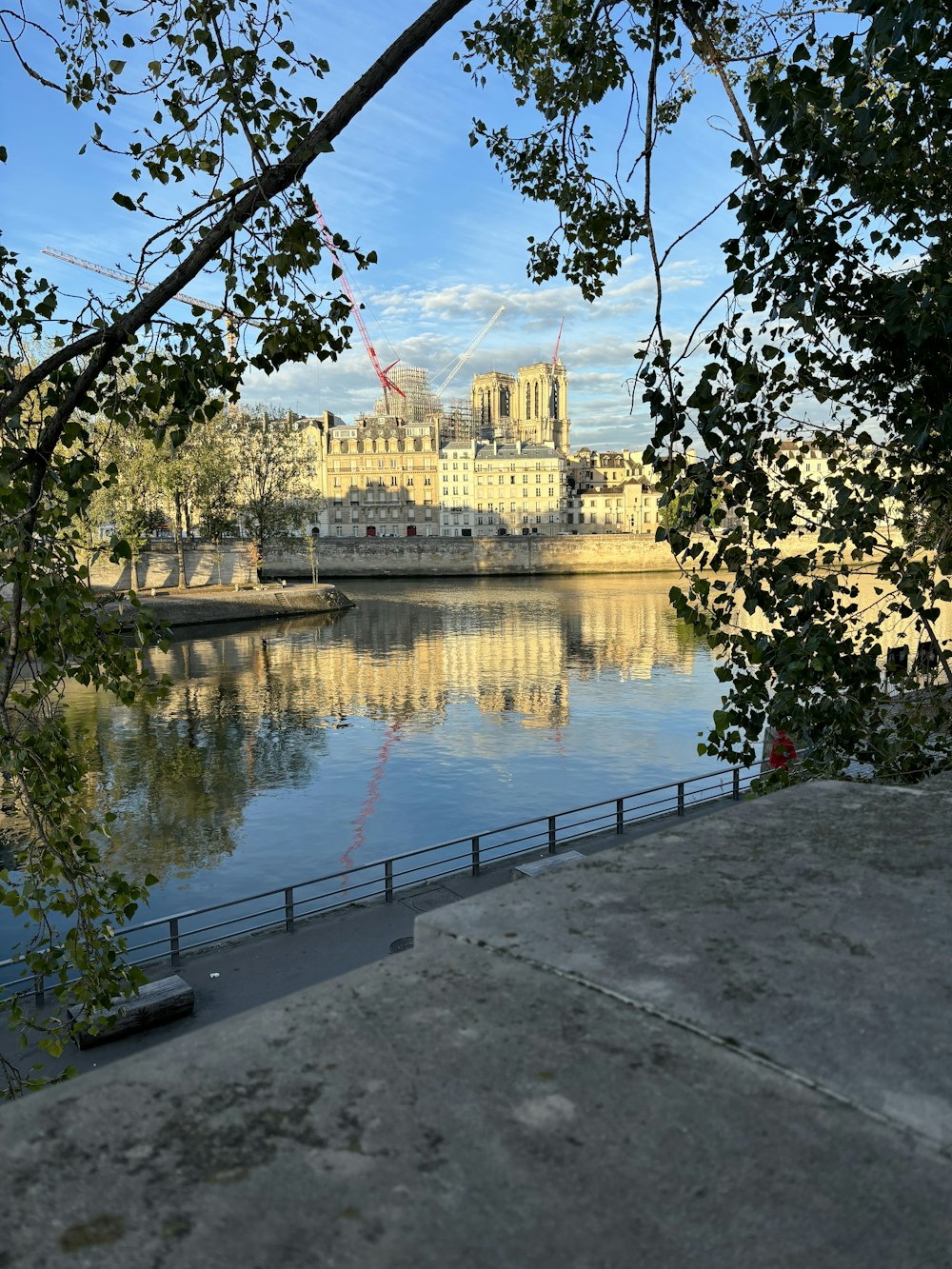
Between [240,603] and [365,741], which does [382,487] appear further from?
[365,741]

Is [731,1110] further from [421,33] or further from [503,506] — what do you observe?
[503,506]

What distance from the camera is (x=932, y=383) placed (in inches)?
224

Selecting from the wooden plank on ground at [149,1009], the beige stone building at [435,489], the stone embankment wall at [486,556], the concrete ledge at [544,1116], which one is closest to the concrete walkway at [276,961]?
the wooden plank on ground at [149,1009]

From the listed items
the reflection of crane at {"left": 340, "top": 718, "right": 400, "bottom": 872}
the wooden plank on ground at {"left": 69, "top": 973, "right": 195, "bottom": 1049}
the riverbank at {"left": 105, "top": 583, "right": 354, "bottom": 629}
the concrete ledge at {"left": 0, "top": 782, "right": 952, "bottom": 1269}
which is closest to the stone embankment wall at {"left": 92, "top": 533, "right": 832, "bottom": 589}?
the riverbank at {"left": 105, "top": 583, "right": 354, "bottom": 629}

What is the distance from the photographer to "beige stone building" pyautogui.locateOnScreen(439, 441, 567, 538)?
167250 millimetres

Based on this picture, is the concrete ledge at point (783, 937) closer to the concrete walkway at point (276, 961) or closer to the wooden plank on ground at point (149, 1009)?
the concrete walkway at point (276, 961)

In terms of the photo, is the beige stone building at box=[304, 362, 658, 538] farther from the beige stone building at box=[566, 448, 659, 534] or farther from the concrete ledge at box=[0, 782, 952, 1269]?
the concrete ledge at box=[0, 782, 952, 1269]

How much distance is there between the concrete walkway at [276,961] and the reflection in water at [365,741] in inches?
222

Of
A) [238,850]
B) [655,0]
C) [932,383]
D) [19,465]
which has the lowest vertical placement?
[238,850]

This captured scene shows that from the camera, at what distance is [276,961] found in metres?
14.3

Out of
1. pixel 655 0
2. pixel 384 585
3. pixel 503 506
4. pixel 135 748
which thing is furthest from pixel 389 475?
pixel 655 0

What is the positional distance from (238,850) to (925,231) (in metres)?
21.3

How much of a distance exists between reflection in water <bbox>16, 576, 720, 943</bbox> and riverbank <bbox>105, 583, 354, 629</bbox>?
13.3 ft

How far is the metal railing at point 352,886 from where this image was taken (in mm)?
14594
